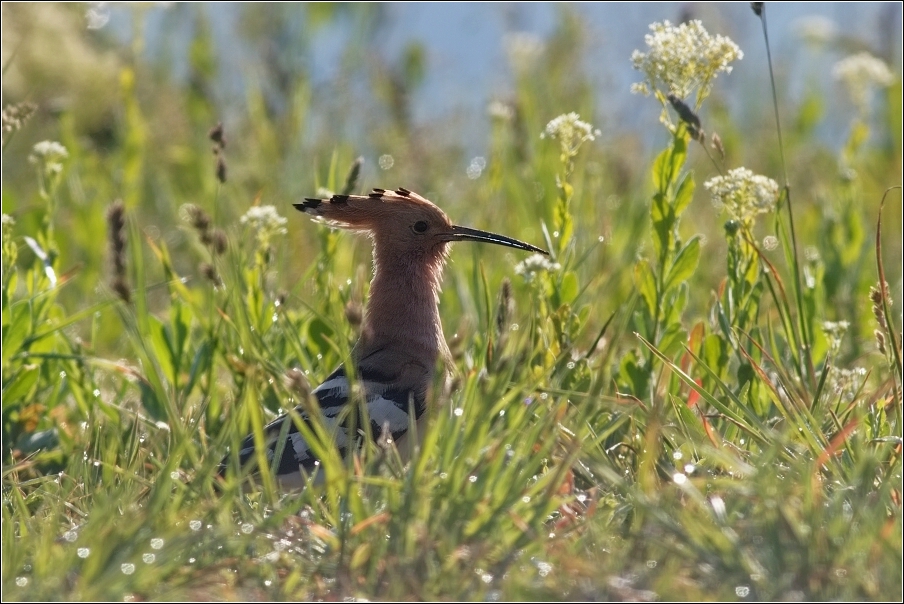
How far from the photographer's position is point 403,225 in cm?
316

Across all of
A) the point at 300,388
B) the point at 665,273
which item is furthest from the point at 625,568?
the point at 665,273

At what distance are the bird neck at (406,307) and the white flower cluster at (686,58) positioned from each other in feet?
2.63

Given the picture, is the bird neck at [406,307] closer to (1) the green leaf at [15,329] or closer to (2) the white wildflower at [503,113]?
(1) the green leaf at [15,329]

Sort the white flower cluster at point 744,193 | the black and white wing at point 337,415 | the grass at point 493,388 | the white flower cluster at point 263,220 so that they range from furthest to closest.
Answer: the white flower cluster at point 263,220 < the white flower cluster at point 744,193 < the black and white wing at point 337,415 < the grass at point 493,388

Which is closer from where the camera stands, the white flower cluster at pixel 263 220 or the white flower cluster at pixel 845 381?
the white flower cluster at pixel 845 381

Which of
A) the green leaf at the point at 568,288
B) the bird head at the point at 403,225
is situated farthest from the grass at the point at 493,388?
the bird head at the point at 403,225

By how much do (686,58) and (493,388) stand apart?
3.56 ft

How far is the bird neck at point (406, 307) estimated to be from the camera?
2969mm

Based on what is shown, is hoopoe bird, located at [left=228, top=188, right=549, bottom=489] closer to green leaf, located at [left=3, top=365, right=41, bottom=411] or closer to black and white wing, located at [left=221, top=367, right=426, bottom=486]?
black and white wing, located at [left=221, top=367, right=426, bottom=486]

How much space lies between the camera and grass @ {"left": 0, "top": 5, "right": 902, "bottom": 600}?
1.71 meters

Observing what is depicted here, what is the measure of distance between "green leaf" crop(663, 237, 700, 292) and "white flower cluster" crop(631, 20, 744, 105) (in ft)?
1.12

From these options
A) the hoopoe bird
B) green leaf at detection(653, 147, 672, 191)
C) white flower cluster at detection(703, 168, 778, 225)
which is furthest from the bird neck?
white flower cluster at detection(703, 168, 778, 225)

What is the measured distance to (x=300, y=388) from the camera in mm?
1732

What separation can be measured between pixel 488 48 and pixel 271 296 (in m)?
4.37
